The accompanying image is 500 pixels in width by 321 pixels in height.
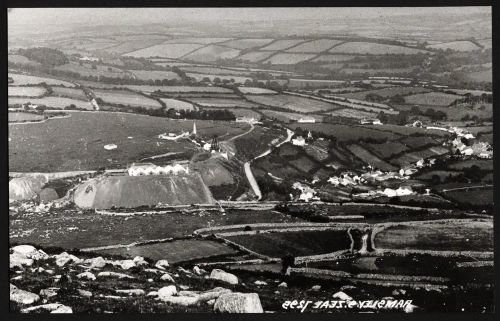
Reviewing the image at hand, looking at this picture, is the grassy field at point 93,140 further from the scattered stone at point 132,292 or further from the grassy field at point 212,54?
the scattered stone at point 132,292

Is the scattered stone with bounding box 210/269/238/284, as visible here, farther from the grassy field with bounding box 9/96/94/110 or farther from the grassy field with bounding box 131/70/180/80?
the grassy field with bounding box 9/96/94/110

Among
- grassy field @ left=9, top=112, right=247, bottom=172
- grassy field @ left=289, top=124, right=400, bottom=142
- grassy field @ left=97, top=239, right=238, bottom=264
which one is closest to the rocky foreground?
grassy field @ left=97, top=239, right=238, bottom=264

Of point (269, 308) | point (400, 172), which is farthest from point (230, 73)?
point (269, 308)

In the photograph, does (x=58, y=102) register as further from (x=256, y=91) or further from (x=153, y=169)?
(x=256, y=91)

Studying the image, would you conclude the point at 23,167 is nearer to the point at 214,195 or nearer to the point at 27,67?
the point at 27,67

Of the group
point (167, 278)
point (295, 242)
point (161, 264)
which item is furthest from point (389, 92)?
point (167, 278)

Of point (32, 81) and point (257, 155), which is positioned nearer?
point (32, 81)

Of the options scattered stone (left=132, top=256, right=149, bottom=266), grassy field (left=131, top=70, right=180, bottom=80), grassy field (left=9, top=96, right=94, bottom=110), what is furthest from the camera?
grassy field (left=131, top=70, right=180, bottom=80)
